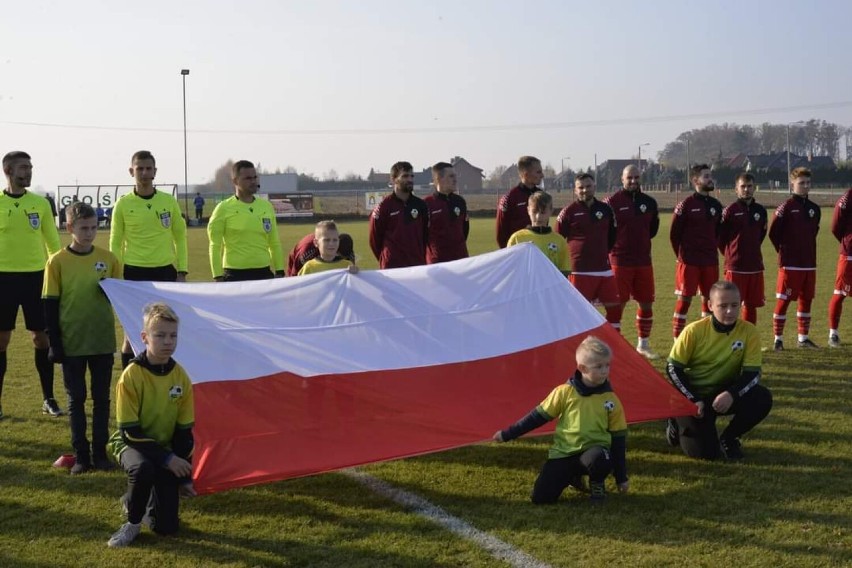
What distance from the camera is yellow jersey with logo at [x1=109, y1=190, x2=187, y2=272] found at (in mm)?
7141

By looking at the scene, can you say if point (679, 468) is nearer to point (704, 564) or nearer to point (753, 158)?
point (704, 564)

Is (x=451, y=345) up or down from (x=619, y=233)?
down

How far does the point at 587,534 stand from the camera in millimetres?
4480

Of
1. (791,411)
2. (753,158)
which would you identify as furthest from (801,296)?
(753,158)

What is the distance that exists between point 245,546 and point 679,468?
110 inches

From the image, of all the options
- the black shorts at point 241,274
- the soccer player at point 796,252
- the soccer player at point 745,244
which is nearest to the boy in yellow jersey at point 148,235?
the black shorts at point 241,274

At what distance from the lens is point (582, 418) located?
4.98 meters

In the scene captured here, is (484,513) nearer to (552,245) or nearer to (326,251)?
(326,251)

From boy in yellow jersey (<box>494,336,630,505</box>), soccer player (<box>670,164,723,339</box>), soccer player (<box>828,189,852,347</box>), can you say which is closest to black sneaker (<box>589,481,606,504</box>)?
boy in yellow jersey (<box>494,336,630,505</box>)

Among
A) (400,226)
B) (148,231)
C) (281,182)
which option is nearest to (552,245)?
(400,226)

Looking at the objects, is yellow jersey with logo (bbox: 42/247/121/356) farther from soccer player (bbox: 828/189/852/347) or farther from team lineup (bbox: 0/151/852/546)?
soccer player (bbox: 828/189/852/347)

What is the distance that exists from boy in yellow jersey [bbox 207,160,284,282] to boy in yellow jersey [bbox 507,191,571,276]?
2152 millimetres

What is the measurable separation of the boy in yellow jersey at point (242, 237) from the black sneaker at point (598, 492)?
3700mm

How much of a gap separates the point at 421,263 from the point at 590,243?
1.73 metres
